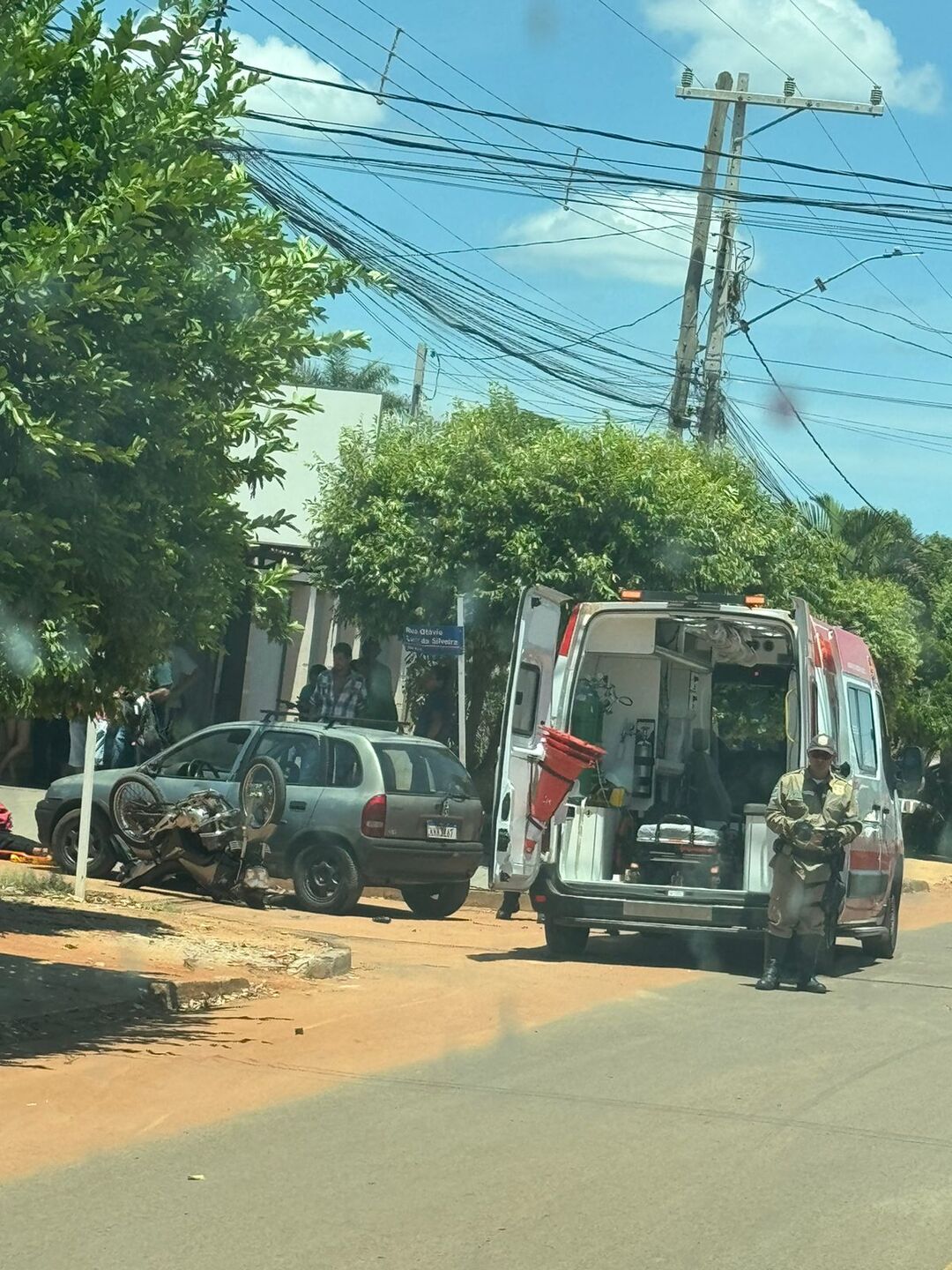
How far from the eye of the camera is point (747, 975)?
1266 centimetres

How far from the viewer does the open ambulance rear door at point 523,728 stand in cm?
1253

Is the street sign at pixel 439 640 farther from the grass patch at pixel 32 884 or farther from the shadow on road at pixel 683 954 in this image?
the grass patch at pixel 32 884


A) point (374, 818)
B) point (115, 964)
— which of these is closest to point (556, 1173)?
point (115, 964)

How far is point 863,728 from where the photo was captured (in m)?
14.0

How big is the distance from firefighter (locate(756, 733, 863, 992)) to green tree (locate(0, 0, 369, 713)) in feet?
16.1

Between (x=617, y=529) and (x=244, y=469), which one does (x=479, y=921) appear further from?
(x=244, y=469)

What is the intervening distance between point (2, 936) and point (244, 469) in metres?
4.17

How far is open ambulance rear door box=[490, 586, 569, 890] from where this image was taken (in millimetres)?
12531

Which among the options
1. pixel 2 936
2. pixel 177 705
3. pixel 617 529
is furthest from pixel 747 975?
pixel 177 705

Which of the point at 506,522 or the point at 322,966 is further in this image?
the point at 506,522

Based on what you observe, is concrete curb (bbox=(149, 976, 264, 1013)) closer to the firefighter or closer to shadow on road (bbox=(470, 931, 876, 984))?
shadow on road (bbox=(470, 931, 876, 984))

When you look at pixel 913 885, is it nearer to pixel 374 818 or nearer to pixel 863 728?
pixel 863 728

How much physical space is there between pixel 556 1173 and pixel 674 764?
8588mm

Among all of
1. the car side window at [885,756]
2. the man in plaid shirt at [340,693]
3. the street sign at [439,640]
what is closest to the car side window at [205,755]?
the street sign at [439,640]
